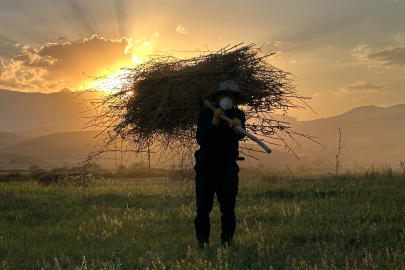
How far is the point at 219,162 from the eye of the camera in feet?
15.4

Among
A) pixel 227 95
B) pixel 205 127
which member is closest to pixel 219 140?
pixel 205 127

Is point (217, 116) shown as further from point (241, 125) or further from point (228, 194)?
point (228, 194)

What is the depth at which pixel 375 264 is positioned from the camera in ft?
12.4

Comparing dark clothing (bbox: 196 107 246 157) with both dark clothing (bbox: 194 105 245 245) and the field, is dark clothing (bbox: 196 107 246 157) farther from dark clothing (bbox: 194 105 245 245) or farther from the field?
the field

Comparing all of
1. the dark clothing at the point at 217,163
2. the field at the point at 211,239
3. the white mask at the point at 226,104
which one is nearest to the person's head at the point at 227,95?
the dark clothing at the point at 217,163

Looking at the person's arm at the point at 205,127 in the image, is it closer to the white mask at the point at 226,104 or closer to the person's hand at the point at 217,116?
the person's hand at the point at 217,116

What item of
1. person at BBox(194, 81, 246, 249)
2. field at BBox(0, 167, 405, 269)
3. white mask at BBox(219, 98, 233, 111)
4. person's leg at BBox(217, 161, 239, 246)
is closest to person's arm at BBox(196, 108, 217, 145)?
person at BBox(194, 81, 246, 249)

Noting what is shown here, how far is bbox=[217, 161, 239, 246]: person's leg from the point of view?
4727 millimetres

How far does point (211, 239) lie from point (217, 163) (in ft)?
4.92

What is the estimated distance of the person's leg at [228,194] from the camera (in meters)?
4.73

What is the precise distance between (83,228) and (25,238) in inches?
37.1

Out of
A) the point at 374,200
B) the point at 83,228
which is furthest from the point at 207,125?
the point at 374,200

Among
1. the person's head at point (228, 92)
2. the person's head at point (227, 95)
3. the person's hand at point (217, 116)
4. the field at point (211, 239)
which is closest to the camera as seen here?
the field at point (211, 239)

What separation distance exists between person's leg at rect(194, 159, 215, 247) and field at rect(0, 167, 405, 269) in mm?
255
